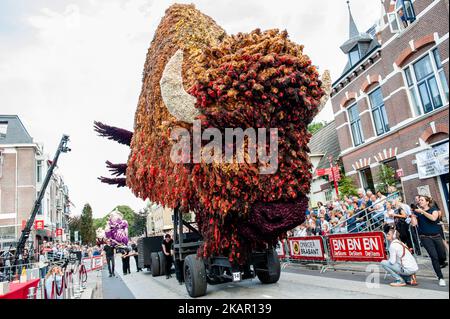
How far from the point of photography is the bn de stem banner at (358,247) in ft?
26.7

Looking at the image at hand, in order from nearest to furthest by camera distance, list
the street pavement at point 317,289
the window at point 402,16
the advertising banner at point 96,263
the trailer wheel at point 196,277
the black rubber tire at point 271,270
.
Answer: the street pavement at point 317,289 → the trailer wheel at point 196,277 → the black rubber tire at point 271,270 → the window at point 402,16 → the advertising banner at point 96,263

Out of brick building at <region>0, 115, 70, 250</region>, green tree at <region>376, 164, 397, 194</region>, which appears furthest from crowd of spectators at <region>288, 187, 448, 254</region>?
brick building at <region>0, 115, 70, 250</region>

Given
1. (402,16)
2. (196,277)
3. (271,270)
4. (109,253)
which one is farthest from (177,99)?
(109,253)

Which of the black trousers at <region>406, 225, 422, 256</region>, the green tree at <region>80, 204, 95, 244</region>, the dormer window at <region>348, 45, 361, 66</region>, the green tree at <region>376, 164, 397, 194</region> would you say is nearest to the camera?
the black trousers at <region>406, 225, 422, 256</region>

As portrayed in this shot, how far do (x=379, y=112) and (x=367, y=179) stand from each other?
341cm

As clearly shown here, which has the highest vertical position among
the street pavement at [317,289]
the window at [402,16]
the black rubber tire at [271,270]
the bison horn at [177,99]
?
the window at [402,16]

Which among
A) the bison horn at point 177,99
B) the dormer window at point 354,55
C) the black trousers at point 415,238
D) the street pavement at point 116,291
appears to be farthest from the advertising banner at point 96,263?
the dormer window at point 354,55

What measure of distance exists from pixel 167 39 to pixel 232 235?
524 cm

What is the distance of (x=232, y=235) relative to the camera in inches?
228

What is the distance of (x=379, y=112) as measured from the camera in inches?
607

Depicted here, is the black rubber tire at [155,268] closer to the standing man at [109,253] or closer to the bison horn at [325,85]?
the standing man at [109,253]

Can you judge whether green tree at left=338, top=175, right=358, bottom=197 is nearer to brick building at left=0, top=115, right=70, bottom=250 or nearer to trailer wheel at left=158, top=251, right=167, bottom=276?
trailer wheel at left=158, top=251, right=167, bottom=276

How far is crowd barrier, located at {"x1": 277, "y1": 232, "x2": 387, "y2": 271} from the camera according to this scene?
27.0 feet
